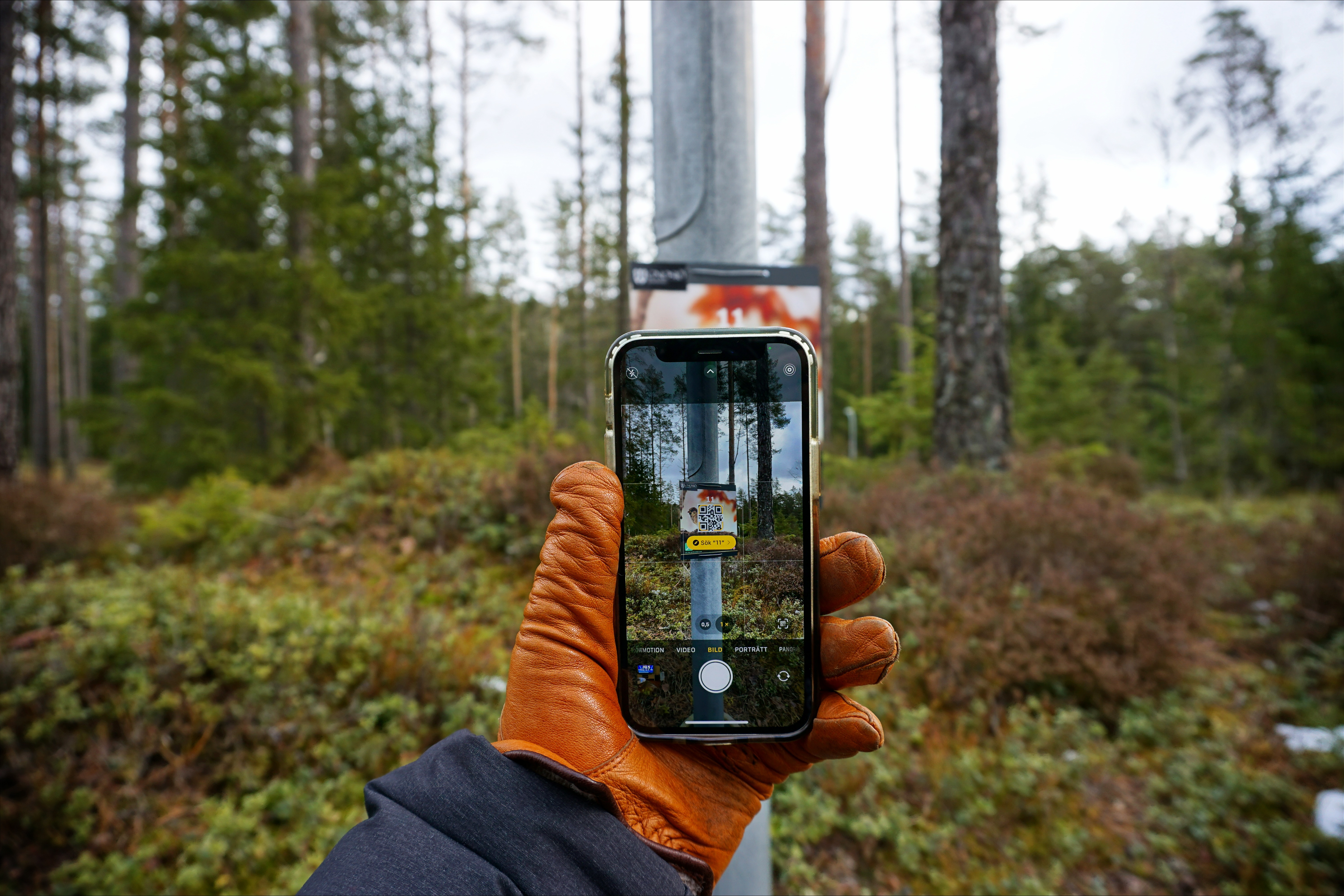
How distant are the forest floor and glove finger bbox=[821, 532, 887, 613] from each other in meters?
2.22

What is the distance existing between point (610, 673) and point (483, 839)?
0.37m

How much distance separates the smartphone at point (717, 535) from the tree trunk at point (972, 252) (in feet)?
18.2

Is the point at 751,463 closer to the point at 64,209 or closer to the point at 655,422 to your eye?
the point at 655,422

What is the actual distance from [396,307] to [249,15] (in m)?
5.35

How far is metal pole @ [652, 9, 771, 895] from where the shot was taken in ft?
5.53

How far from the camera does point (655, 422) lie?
1.23 meters

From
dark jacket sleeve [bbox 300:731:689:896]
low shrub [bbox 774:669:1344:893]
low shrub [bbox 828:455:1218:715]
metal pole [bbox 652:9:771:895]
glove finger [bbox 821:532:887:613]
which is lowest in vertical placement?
low shrub [bbox 774:669:1344:893]

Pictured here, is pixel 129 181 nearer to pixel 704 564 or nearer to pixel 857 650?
pixel 704 564

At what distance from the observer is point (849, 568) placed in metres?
1.27

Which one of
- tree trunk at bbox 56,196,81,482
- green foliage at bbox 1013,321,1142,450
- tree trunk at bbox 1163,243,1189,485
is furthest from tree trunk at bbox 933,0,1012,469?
tree trunk at bbox 56,196,81,482

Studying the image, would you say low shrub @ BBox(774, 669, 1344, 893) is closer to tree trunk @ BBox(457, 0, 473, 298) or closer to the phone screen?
the phone screen

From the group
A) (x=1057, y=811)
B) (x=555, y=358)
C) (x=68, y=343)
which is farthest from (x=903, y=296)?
(x=68, y=343)

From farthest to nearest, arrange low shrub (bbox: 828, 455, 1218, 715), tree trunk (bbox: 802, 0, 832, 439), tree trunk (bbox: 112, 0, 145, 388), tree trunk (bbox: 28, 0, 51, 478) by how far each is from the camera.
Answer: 1. tree trunk (bbox: 28, 0, 51, 478)
2. tree trunk (bbox: 112, 0, 145, 388)
3. tree trunk (bbox: 802, 0, 832, 439)
4. low shrub (bbox: 828, 455, 1218, 715)

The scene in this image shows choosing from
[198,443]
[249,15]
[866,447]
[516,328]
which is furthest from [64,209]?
[866,447]
